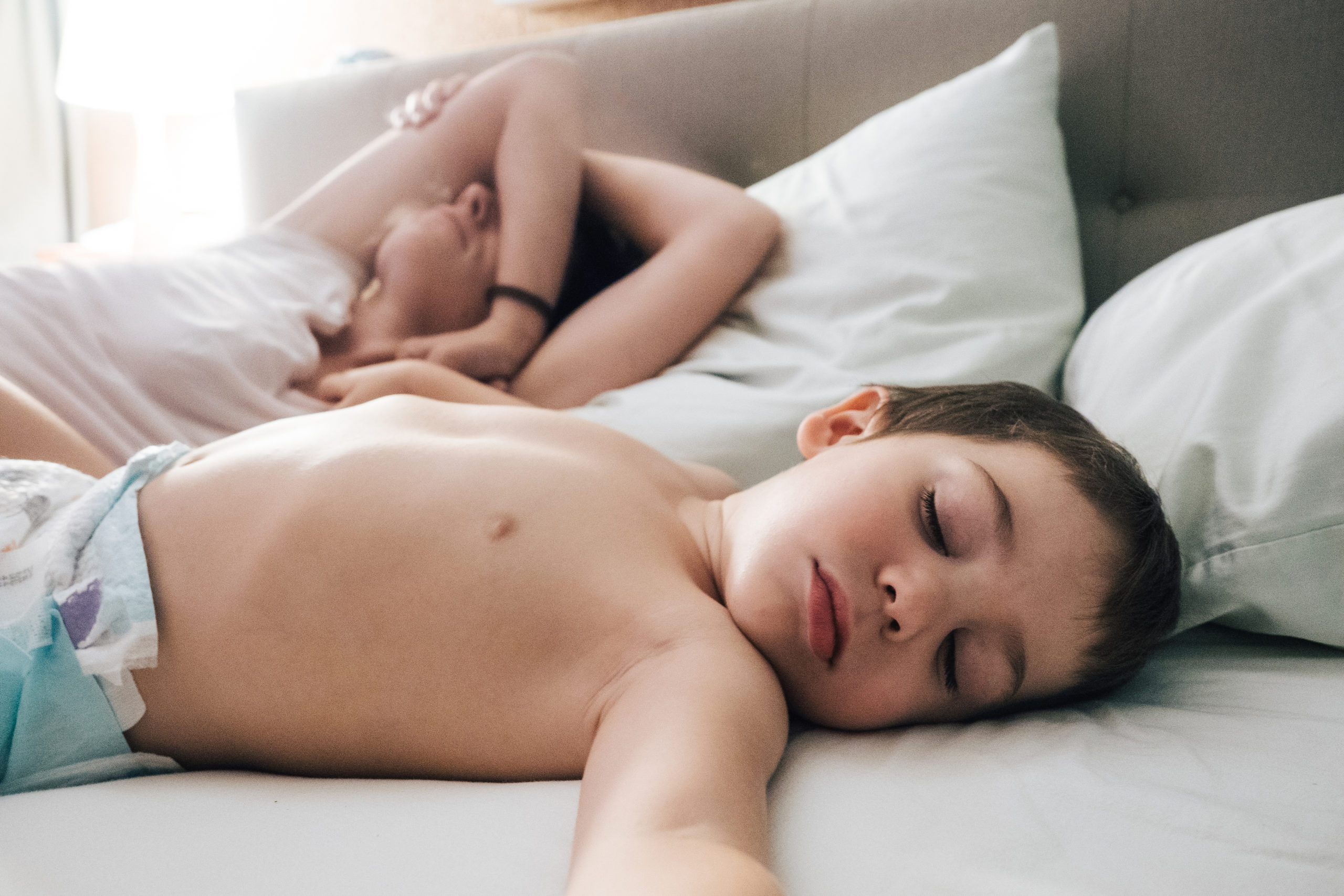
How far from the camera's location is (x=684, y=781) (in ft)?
1.36

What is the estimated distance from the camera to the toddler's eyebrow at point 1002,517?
0.58m

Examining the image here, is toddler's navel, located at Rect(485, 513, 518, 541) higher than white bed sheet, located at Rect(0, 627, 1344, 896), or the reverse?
toddler's navel, located at Rect(485, 513, 518, 541)

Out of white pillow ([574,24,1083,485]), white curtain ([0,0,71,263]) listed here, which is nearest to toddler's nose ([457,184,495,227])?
white pillow ([574,24,1083,485])

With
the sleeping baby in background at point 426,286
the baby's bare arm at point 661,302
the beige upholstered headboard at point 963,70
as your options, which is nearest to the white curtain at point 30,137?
the beige upholstered headboard at point 963,70

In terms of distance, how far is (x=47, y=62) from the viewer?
2.38 metres

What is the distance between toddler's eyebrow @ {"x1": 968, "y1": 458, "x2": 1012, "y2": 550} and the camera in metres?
0.58

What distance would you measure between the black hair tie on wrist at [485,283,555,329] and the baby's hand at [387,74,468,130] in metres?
0.32

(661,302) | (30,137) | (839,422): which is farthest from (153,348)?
(30,137)

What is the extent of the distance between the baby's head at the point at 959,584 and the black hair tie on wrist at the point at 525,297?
0.61 metres

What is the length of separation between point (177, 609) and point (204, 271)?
606 mm

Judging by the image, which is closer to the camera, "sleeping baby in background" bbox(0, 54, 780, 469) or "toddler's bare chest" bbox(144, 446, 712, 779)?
"toddler's bare chest" bbox(144, 446, 712, 779)

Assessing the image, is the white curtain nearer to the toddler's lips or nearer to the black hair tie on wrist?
the black hair tie on wrist

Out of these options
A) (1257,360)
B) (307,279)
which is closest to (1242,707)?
(1257,360)

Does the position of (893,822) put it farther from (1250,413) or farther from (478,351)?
(478,351)
